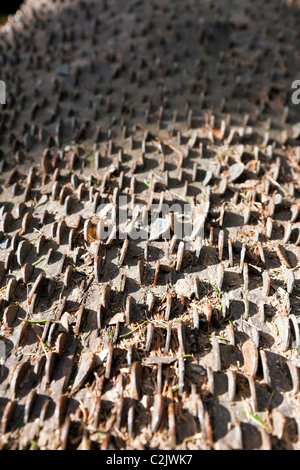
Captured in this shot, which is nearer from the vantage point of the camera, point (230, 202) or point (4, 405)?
point (4, 405)

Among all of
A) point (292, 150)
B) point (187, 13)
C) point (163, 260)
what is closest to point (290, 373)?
point (163, 260)

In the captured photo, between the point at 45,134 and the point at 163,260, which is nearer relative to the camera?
the point at 163,260

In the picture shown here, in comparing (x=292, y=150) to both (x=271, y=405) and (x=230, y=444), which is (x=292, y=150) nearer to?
(x=271, y=405)

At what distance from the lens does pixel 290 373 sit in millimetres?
2285

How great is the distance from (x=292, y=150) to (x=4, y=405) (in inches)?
143

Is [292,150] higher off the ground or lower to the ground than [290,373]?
higher

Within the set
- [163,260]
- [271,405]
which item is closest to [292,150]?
[163,260]

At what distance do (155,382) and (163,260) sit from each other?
3.07 feet

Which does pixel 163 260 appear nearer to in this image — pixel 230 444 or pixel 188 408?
pixel 188 408
